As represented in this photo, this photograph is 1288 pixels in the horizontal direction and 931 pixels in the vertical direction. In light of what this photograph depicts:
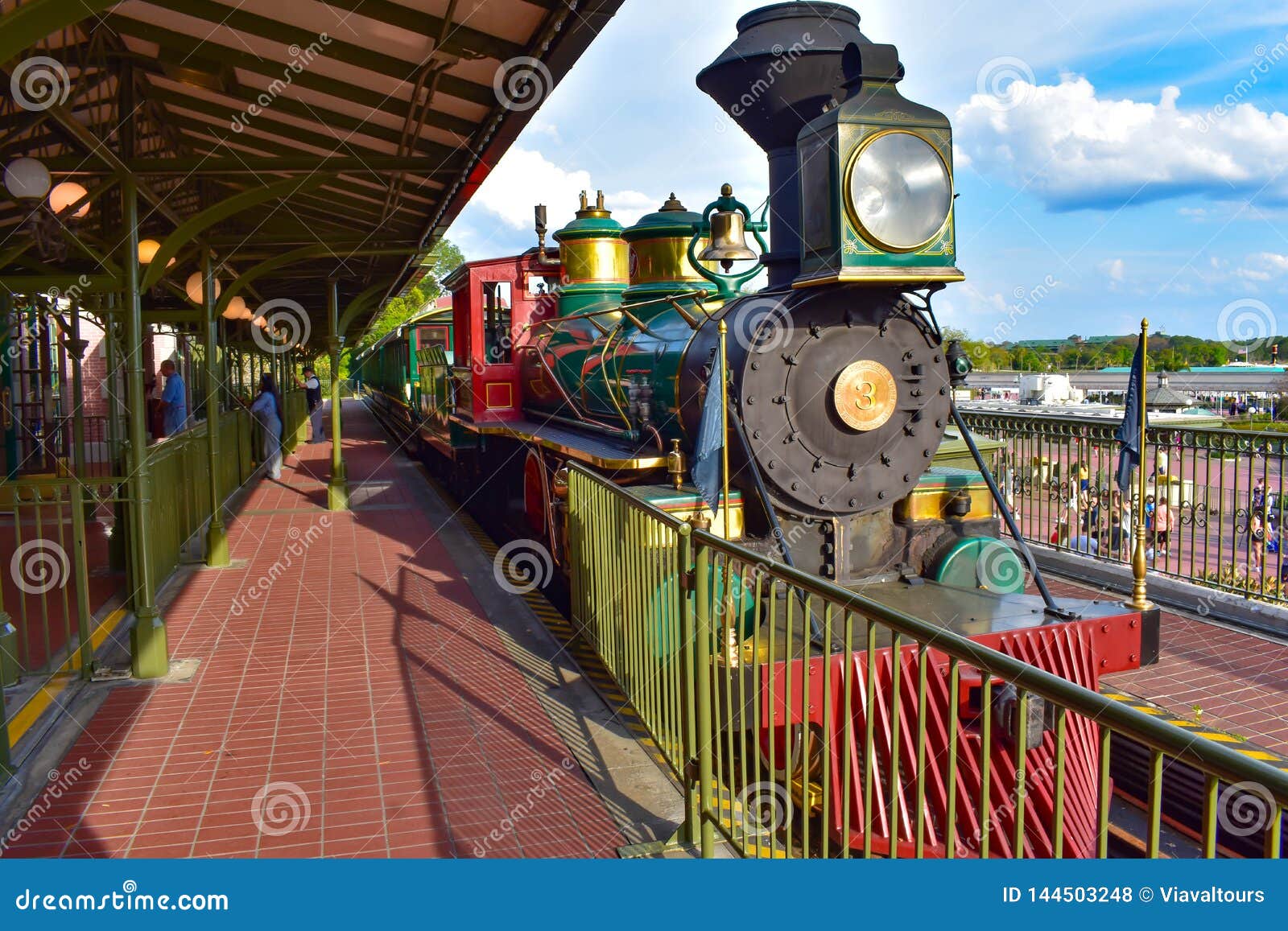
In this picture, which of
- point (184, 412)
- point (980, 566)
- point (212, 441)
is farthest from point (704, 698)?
point (184, 412)

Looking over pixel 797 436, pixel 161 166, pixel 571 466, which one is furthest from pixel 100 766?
pixel 797 436

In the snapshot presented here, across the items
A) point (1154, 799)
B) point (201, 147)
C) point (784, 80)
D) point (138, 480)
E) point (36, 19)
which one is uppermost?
point (201, 147)

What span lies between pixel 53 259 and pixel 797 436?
5.19 metres

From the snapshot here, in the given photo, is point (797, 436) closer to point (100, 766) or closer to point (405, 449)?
point (100, 766)

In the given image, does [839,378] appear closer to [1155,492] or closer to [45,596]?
[1155,492]

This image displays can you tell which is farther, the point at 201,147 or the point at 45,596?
the point at 201,147

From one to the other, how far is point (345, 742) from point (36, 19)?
294 centimetres

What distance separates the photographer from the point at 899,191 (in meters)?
4.52

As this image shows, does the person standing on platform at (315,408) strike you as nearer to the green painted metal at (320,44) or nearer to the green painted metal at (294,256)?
the green painted metal at (294,256)

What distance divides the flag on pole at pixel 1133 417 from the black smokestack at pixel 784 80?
6.42 feet

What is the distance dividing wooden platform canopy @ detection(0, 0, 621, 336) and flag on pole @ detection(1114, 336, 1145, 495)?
11.4 feet

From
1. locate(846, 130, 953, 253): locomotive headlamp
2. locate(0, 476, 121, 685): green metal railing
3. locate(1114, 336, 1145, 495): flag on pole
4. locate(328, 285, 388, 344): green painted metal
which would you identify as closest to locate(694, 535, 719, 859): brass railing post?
locate(846, 130, 953, 253): locomotive headlamp

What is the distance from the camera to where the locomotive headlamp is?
446 cm

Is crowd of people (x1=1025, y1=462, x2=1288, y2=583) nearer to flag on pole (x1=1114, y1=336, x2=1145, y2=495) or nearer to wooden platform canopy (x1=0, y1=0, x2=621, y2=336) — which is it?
flag on pole (x1=1114, y1=336, x2=1145, y2=495)
